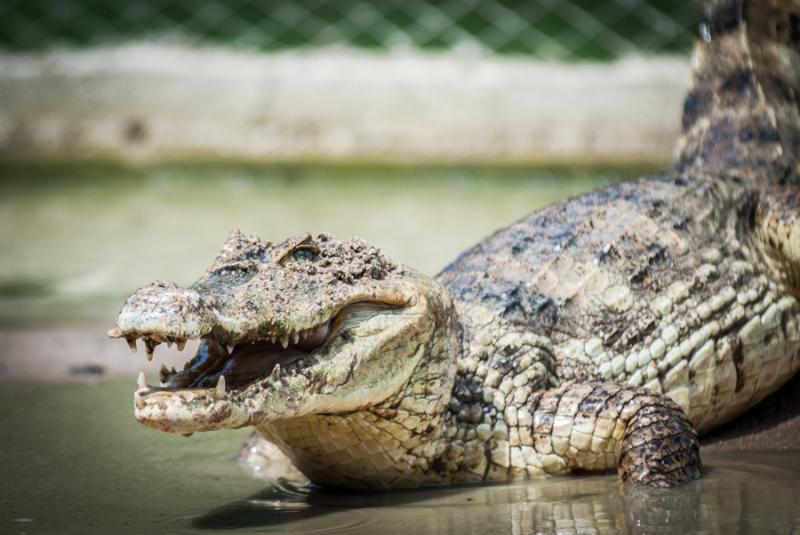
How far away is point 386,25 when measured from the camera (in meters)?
9.76

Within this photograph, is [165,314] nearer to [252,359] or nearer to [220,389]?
[220,389]

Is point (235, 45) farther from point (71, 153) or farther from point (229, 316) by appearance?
point (229, 316)

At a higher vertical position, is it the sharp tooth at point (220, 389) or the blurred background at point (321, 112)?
the blurred background at point (321, 112)

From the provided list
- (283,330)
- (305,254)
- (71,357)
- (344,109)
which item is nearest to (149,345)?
(283,330)

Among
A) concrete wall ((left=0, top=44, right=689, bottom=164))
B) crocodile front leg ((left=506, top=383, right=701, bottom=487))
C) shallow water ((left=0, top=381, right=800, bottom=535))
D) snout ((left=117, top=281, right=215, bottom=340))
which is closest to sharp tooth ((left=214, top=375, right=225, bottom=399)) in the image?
snout ((left=117, top=281, right=215, bottom=340))

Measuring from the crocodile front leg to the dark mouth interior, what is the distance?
679 mm

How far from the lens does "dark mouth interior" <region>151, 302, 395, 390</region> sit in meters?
2.74

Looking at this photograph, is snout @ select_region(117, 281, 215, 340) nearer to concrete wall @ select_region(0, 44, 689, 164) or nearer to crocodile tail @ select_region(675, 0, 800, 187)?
crocodile tail @ select_region(675, 0, 800, 187)

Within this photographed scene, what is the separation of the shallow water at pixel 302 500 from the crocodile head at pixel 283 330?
32 centimetres

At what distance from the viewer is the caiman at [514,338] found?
2.77 m

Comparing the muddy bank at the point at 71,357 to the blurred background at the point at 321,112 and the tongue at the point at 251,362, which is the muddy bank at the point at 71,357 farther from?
the blurred background at the point at 321,112

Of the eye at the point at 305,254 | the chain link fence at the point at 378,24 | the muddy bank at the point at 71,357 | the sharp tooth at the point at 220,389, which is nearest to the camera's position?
the sharp tooth at the point at 220,389

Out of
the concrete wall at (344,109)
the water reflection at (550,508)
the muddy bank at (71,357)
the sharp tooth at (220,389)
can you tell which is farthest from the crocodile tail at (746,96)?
the concrete wall at (344,109)

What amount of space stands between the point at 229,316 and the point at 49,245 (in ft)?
17.2
